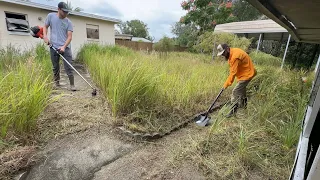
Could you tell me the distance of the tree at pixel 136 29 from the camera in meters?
42.1

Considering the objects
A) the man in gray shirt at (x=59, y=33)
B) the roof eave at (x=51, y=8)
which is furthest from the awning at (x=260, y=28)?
the man in gray shirt at (x=59, y=33)

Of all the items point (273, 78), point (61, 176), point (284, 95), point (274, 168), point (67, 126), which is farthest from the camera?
point (273, 78)

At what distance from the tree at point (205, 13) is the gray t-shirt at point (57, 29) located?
41.1 ft

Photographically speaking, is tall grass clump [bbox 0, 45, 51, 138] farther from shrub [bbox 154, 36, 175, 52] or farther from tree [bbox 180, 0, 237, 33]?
tree [bbox 180, 0, 237, 33]

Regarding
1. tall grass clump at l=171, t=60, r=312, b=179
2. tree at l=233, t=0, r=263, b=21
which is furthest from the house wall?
tree at l=233, t=0, r=263, b=21

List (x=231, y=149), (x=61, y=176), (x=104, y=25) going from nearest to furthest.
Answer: (x=61, y=176) → (x=231, y=149) → (x=104, y=25)

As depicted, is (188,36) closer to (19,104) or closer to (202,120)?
(202,120)

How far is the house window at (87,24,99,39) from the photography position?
9.60 m

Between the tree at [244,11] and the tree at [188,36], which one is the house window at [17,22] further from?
the tree at [244,11]

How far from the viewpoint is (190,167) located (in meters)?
1.79

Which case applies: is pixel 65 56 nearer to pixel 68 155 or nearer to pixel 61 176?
pixel 68 155

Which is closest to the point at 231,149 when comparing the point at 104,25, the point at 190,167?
the point at 190,167

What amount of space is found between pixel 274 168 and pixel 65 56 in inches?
148

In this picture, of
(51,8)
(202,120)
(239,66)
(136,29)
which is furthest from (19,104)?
(136,29)
